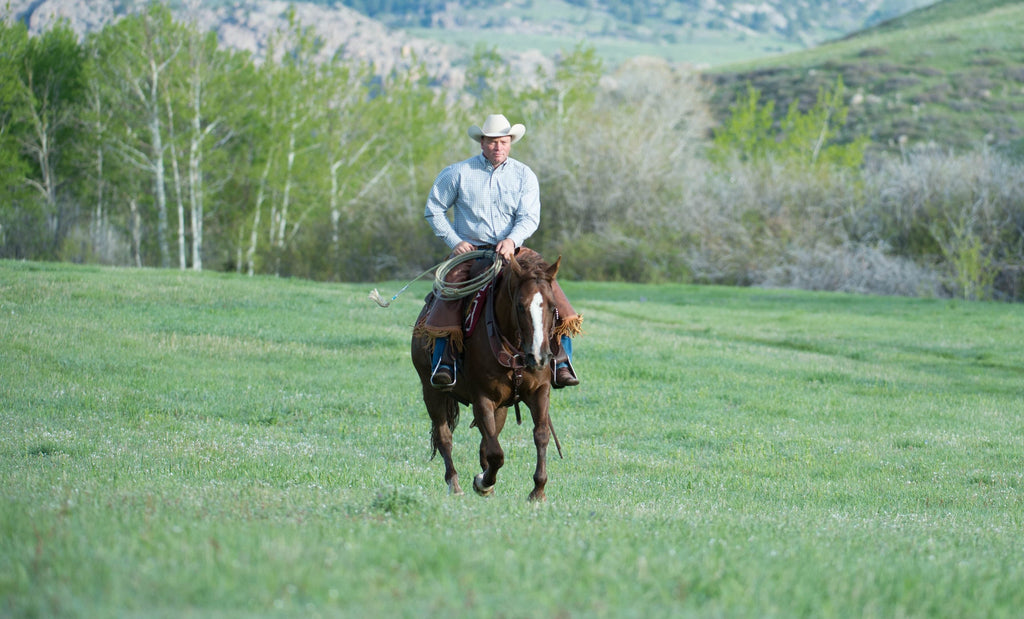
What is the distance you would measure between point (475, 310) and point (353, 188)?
51.8 meters

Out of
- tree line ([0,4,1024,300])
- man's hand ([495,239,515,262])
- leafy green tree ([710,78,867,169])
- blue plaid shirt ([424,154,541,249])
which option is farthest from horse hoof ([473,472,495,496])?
leafy green tree ([710,78,867,169])

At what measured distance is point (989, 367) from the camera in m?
22.7

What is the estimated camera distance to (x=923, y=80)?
99.2 metres

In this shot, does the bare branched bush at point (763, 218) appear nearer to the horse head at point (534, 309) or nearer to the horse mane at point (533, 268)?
the horse mane at point (533, 268)

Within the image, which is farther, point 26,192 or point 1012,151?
point 1012,151

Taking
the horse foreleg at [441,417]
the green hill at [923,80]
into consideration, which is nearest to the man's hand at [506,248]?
the horse foreleg at [441,417]

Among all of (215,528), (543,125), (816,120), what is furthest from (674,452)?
(816,120)

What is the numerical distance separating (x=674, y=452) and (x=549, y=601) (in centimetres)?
954

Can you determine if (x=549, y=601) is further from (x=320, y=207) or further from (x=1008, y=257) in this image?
(x=320, y=207)

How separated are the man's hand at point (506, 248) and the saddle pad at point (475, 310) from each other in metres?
0.32

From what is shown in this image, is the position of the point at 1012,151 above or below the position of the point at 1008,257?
above

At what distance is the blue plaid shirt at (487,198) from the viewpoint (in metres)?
10.1

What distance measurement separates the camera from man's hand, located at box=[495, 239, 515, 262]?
30.8 feet

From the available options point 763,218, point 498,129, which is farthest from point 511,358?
point 763,218
